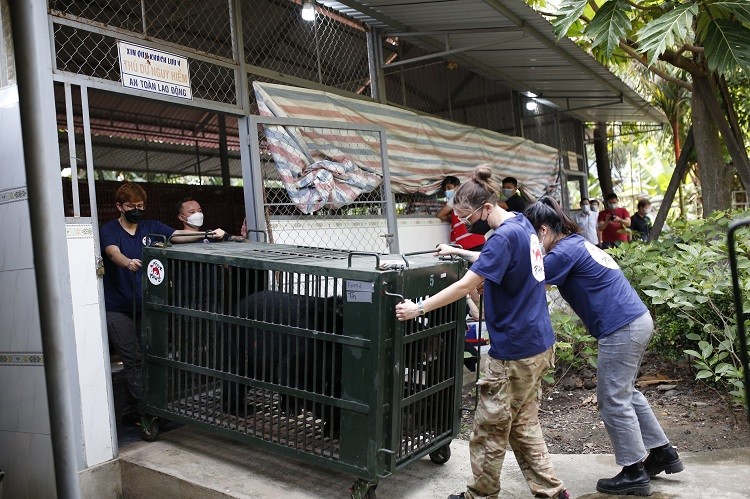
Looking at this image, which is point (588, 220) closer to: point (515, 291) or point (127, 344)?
point (515, 291)

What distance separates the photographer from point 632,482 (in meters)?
3.61

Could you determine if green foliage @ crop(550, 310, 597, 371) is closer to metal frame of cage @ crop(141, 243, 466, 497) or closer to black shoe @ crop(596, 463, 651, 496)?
black shoe @ crop(596, 463, 651, 496)

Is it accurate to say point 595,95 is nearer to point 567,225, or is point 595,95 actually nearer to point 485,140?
point 485,140

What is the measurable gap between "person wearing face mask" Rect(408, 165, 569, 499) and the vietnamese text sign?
243 cm

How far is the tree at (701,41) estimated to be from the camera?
5.70 meters

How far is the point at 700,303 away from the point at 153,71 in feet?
13.9

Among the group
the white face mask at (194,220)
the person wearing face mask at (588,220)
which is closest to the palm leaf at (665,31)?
the white face mask at (194,220)

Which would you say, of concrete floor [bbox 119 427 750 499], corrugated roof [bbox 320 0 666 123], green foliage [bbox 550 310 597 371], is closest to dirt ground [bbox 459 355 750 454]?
green foliage [bbox 550 310 597 371]

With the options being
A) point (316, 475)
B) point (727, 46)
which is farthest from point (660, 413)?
point (727, 46)

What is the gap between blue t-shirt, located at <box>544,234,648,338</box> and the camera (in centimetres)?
366

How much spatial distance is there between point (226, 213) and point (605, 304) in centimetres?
577

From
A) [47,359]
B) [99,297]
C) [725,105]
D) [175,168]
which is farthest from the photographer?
[175,168]

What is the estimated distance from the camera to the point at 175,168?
10.4 meters

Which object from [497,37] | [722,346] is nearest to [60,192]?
[722,346]
